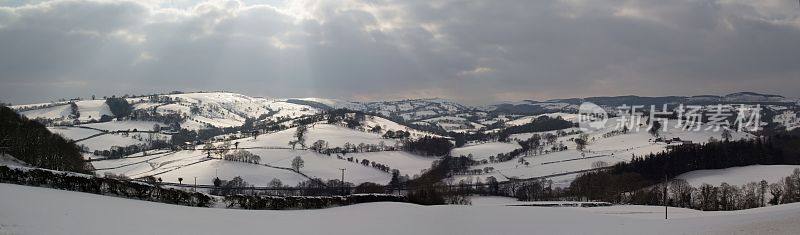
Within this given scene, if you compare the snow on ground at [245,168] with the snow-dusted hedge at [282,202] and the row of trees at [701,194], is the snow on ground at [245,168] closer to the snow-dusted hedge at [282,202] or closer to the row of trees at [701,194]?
the row of trees at [701,194]

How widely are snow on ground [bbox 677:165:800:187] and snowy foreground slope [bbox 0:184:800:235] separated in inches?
4010

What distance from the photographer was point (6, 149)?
58531 mm

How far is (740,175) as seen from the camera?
12631 centimetres

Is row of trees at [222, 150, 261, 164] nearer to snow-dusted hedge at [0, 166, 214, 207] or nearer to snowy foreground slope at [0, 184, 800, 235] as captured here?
snow-dusted hedge at [0, 166, 214, 207]

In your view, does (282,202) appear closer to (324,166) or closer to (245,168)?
(245,168)

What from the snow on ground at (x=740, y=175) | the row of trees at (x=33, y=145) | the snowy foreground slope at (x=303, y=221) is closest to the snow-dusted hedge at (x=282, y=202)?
the snowy foreground slope at (x=303, y=221)

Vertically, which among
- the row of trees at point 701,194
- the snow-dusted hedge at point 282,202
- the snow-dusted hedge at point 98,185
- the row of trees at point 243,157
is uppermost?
the row of trees at point 243,157

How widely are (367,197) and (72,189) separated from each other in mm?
29440

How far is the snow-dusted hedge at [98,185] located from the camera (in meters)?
35.2

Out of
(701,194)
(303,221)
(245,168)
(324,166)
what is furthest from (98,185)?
(324,166)

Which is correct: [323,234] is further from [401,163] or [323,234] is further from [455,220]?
[401,163]

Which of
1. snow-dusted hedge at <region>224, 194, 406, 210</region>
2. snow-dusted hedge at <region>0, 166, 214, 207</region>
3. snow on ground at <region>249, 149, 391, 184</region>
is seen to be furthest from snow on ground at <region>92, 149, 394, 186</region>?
snow-dusted hedge at <region>0, 166, 214, 207</region>

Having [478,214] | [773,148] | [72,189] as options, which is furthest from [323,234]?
[773,148]

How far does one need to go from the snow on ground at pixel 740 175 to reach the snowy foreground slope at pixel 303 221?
334 feet
